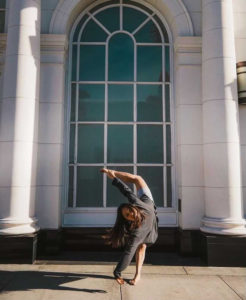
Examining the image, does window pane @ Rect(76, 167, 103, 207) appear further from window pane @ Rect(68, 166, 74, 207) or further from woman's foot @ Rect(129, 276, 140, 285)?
woman's foot @ Rect(129, 276, 140, 285)

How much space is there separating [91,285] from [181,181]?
315 cm

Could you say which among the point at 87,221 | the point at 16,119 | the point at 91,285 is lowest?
the point at 91,285

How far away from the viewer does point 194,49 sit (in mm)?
6684

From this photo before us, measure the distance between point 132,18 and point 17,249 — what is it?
6.43 meters

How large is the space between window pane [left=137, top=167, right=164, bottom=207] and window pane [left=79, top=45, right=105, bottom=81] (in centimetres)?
270

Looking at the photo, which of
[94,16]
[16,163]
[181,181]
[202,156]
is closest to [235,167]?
[202,156]

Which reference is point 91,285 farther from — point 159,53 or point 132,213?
point 159,53

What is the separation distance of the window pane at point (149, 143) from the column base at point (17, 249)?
3195mm

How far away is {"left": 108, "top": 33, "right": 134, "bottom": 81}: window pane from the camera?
281 inches

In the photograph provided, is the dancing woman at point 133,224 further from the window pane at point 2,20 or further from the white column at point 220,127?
the window pane at point 2,20

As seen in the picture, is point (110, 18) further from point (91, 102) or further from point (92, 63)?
point (91, 102)

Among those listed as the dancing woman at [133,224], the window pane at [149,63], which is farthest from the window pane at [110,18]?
the dancing woman at [133,224]

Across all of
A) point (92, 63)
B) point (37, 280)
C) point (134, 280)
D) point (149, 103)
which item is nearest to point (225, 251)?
point (134, 280)

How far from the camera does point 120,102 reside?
276 inches
